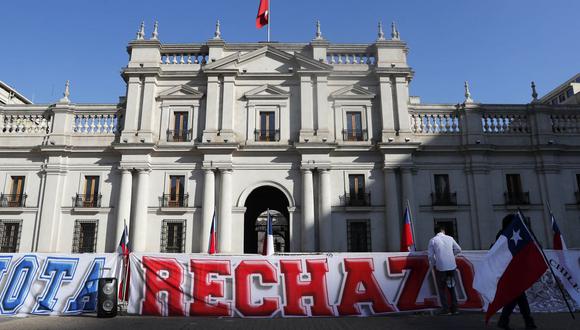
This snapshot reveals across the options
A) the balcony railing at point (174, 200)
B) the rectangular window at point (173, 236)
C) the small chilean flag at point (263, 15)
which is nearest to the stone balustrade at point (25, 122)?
the balcony railing at point (174, 200)

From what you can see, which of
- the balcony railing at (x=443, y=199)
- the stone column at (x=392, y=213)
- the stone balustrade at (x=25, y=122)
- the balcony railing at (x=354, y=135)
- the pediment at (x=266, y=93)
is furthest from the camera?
the stone balustrade at (x=25, y=122)

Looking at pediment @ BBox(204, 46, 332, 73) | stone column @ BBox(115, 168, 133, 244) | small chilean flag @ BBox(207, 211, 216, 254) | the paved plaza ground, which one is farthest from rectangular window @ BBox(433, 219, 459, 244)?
stone column @ BBox(115, 168, 133, 244)

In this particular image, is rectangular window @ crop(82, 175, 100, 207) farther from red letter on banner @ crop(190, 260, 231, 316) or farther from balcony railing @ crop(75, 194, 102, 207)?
red letter on banner @ crop(190, 260, 231, 316)

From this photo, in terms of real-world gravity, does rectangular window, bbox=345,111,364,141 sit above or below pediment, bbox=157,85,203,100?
below

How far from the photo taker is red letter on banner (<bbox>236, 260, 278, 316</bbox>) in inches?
479

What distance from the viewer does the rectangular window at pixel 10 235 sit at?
87.4 ft

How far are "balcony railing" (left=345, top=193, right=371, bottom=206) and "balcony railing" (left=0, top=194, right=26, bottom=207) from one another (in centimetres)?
2047

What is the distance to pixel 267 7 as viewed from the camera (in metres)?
30.9

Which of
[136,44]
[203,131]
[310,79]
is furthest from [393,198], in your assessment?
[136,44]

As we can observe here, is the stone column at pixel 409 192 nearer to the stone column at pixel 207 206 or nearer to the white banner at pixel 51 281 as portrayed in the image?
the stone column at pixel 207 206

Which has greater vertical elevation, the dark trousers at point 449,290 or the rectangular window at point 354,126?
the rectangular window at point 354,126

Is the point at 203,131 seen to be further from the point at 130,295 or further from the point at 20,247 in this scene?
the point at 130,295

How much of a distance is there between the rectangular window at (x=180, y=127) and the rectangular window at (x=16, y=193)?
33.5ft

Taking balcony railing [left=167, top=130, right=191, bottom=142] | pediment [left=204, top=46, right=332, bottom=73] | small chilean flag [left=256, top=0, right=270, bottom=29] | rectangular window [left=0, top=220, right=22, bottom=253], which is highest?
small chilean flag [left=256, top=0, right=270, bottom=29]
